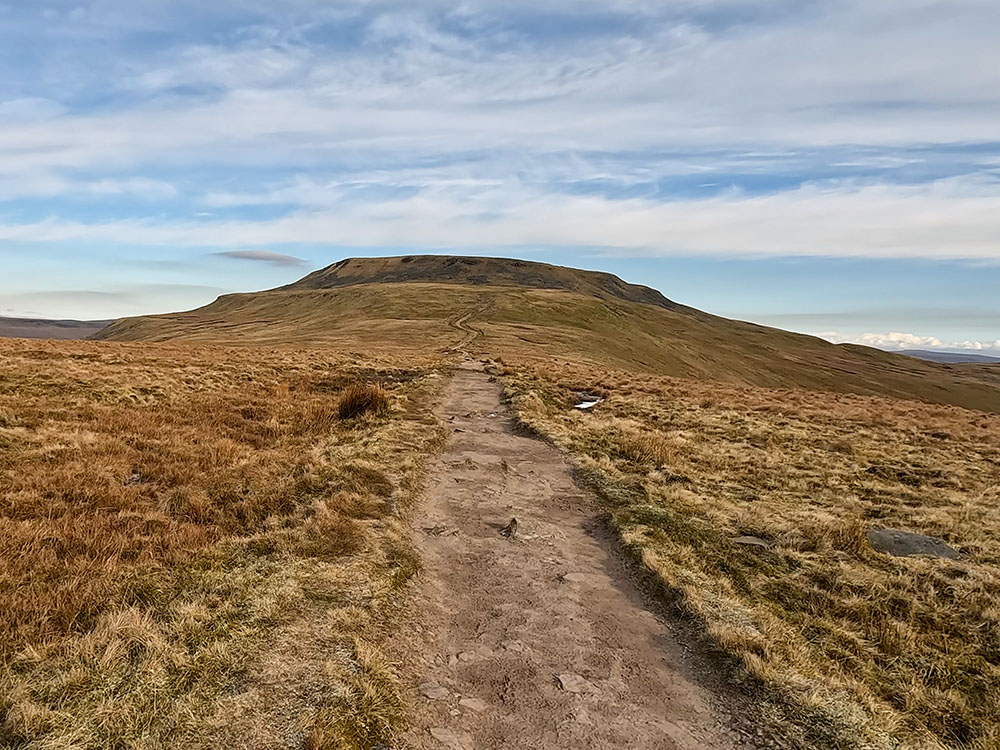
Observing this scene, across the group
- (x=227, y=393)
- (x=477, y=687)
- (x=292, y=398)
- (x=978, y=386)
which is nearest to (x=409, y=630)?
(x=477, y=687)

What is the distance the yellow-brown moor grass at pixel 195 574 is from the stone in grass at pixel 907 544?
387 inches

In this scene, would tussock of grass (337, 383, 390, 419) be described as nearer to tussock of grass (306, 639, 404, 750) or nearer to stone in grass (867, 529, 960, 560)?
tussock of grass (306, 639, 404, 750)

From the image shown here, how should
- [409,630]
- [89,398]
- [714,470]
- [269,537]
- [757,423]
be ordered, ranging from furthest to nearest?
[757,423] < [89,398] < [714,470] < [269,537] < [409,630]

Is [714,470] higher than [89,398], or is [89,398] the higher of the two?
[89,398]

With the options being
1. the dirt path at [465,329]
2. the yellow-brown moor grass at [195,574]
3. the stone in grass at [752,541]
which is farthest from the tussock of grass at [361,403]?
the dirt path at [465,329]

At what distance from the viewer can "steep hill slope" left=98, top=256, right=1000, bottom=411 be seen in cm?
8162

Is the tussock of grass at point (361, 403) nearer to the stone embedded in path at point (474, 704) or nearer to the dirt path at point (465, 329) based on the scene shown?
the stone embedded in path at point (474, 704)

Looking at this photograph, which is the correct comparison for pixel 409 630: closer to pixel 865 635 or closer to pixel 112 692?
pixel 112 692

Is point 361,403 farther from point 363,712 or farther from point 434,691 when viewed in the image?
point 363,712

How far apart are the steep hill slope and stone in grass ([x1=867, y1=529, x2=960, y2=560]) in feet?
160

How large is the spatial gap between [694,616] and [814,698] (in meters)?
1.98

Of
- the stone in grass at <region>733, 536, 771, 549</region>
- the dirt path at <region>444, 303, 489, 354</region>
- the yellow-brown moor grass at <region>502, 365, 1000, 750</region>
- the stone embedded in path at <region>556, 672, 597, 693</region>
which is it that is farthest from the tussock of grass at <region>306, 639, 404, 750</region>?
the dirt path at <region>444, 303, 489, 354</region>

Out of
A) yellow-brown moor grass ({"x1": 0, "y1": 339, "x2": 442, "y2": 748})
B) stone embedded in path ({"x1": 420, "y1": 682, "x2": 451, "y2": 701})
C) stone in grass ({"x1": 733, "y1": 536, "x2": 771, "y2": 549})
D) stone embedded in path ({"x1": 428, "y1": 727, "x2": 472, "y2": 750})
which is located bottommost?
stone embedded in path ({"x1": 428, "y1": 727, "x2": 472, "y2": 750})

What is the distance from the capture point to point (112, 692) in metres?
5.43
